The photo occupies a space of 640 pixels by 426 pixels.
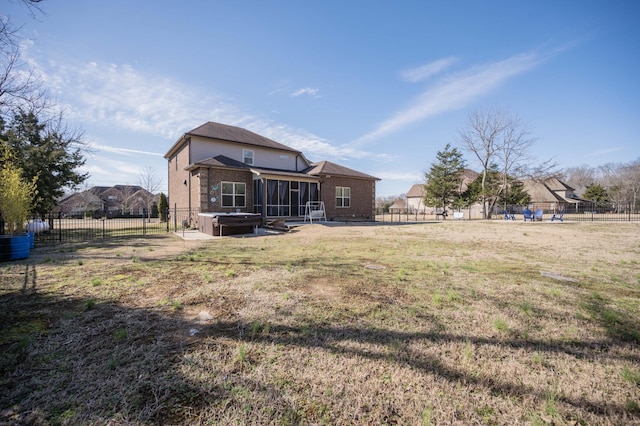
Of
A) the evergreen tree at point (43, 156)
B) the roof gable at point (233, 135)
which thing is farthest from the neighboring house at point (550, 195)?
the evergreen tree at point (43, 156)

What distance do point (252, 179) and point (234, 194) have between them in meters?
1.66

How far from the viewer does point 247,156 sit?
796 inches

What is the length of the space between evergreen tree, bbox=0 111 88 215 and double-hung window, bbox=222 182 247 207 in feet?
29.9

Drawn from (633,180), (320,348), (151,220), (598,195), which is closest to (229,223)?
(320,348)

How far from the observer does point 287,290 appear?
439 cm

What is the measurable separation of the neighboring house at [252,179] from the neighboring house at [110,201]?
27.1 metres

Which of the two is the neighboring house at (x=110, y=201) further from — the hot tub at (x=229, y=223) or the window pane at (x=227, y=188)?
the hot tub at (x=229, y=223)

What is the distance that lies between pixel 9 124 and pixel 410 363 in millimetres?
23591

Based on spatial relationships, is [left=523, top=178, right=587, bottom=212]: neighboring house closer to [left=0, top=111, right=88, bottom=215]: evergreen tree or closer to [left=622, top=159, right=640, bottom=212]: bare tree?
[left=622, top=159, right=640, bottom=212]: bare tree

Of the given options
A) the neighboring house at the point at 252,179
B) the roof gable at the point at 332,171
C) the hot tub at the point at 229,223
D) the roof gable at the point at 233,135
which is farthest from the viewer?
the roof gable at the point at 332,171

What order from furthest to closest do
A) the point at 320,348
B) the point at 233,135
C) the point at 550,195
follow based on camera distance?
1. the point at 550,195
2. the point at 233,135
3. the point at 320,348

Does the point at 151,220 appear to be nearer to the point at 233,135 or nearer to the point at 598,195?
the point at 233,135

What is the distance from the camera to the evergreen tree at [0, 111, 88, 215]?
581 inches

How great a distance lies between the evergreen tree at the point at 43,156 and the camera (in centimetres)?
1476
